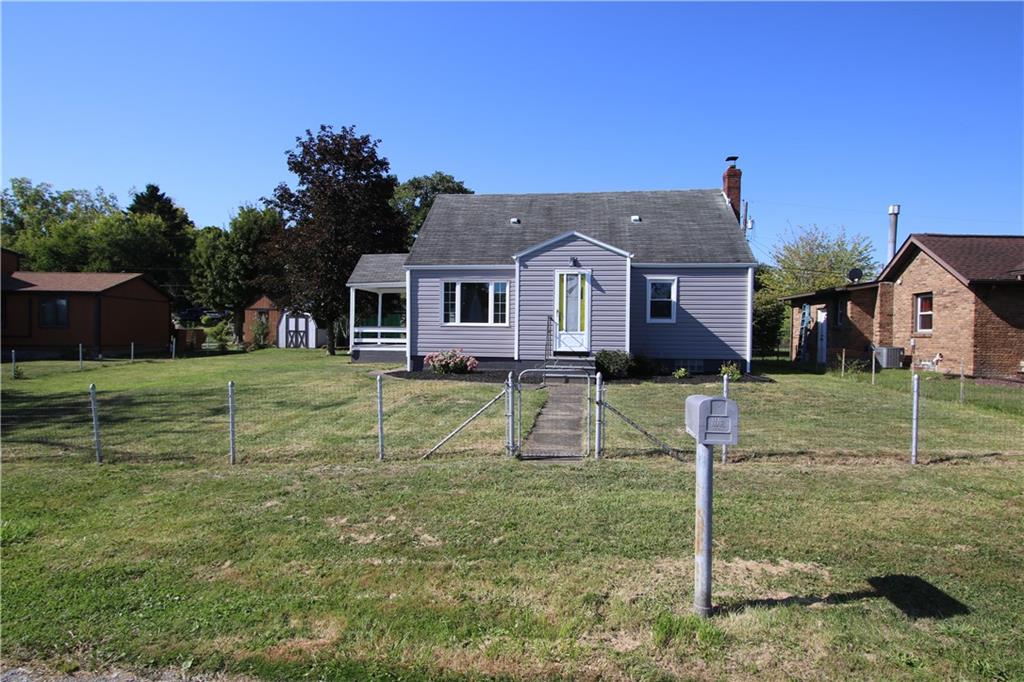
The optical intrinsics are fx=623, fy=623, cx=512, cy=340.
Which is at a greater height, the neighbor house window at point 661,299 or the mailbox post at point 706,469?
the neighbor house window at point 661,299

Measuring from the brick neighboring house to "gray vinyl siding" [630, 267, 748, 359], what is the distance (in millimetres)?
6366

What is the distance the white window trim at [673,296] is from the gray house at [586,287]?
31 mm

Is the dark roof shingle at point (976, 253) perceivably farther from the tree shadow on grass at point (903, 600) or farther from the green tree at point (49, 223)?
the green tree at point (49, 223)

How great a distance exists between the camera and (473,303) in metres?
19.8

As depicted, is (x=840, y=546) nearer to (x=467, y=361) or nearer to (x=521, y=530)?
(x=521, y=530)

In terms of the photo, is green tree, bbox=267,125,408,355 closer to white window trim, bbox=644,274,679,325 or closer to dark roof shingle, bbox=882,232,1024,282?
white window trim, bbox=644,274,679,325

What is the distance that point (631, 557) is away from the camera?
474 centimetres

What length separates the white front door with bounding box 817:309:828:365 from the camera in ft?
84.4

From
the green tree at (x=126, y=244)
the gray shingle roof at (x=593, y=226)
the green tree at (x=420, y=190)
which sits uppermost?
the green tree at (x=420, y=190)

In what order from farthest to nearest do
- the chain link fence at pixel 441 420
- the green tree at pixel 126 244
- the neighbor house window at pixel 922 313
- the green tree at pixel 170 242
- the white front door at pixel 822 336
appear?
the green tree at pixel 170 242
the green tree at pixel 126 244
the white front door at pixel 822 336
the neighbor house window at pixel 922 313
the chain link fence at pixel 441 420

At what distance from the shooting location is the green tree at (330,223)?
30.1 metres

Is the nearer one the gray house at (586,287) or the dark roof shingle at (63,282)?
the gray house at (586,287)

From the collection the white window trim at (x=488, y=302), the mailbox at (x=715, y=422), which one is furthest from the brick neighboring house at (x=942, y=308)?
the mailbox at (x=715, y=422)

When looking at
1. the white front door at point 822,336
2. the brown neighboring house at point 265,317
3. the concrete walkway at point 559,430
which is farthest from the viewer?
the brown neighboring house at point 265,317
